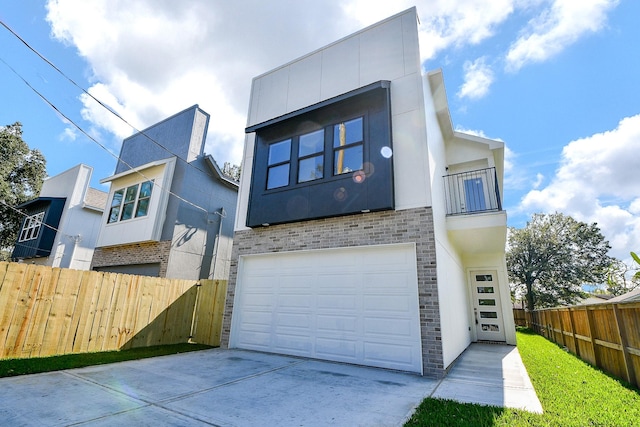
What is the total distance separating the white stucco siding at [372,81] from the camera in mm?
6578

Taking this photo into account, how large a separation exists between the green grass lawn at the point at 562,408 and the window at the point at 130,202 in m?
12.8

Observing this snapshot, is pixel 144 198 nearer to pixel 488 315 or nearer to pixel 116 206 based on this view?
pixel 116 206

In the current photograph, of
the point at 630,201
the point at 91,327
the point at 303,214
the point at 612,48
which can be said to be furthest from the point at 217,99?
the point at 630,201

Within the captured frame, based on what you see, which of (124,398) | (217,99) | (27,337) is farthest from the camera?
(217,99)

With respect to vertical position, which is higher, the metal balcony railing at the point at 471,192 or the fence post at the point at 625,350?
the metal balcony railing at the point at 471,192

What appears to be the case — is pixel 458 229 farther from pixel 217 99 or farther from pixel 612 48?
pixel 217 99

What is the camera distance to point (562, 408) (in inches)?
152

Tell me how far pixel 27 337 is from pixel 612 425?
984 cm

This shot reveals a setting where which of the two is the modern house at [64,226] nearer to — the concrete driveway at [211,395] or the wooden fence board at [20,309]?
the wooden fence board at [20,309]

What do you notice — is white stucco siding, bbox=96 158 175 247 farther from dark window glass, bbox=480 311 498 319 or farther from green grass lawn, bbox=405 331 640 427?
dark window glass, bbox=480 311 498 319

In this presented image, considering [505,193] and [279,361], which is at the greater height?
[505,193]

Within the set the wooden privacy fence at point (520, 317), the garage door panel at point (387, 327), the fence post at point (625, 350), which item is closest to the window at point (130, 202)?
the garage door panel at point (387, 327)

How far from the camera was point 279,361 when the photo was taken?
643cm

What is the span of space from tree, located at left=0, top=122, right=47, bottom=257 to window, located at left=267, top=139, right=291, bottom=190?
22201 mm
